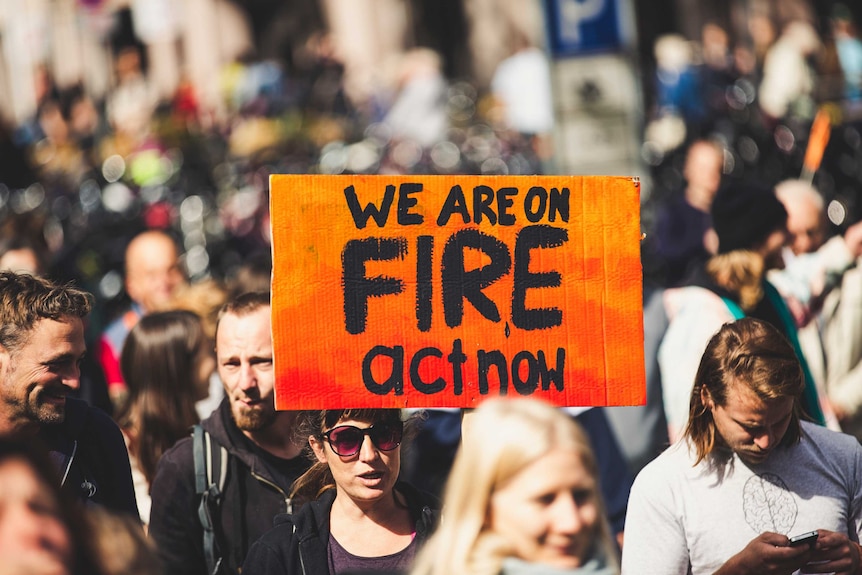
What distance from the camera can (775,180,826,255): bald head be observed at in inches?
275

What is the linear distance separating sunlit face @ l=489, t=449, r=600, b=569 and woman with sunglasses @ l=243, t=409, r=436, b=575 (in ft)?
3.28

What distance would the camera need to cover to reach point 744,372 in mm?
3824

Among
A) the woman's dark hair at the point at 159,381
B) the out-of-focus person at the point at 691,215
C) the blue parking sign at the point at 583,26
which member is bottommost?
the woman's dark hair at the point at 159,381

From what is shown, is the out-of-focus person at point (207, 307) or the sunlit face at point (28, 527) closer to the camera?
the sunlit face at point (28, 527)

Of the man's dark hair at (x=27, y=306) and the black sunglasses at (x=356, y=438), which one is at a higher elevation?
the man's dark hair at (x=27, y=306)

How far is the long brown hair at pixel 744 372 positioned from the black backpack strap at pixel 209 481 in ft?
5.04

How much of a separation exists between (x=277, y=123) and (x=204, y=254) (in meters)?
4.85

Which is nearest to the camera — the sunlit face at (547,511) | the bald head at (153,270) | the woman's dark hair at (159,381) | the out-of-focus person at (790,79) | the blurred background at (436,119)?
the sunlit face at (547,511)

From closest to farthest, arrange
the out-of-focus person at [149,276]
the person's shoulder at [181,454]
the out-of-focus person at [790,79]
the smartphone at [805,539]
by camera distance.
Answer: the smartphone at [805,539]
the person's shoulder at [181,454]
the out-of-focus person at [149,276]
the out-of-focus person at [790,79]

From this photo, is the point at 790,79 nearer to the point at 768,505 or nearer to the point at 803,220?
the point at 803,220

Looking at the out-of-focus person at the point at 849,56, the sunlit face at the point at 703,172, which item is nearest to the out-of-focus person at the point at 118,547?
the sunlit face at the point at 703,172

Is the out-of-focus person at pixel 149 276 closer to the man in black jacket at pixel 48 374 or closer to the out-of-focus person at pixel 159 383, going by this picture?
the out-of-focus person at pixel 159 383

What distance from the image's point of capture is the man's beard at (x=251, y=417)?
4621 mm

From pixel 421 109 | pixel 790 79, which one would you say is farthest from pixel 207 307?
pixel 421 109
